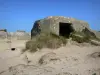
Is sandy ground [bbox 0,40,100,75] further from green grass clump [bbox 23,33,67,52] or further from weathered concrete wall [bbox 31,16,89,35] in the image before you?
weathered concrete wall [bbox 31,16,89,35]

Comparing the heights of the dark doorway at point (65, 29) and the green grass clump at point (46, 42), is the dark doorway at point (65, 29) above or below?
above

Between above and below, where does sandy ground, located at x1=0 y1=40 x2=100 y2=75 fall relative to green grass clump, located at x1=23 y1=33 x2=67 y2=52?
below

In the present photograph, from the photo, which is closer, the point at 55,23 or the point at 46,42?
the point at 46,42

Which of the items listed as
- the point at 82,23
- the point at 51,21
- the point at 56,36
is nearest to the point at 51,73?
the point at 56,36

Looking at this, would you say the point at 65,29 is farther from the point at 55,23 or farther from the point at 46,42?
the point at 46,42

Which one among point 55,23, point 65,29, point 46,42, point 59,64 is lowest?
point 59,64

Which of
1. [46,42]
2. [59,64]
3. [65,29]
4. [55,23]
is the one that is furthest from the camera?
[65,29]

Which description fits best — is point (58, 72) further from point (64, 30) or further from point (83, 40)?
point (64, 30)

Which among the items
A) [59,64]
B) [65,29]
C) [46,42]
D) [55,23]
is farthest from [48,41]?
[65,29]

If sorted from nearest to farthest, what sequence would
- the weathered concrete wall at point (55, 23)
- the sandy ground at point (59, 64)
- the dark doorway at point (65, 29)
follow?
the sandy ground at point (59, 64) → the weathered concrete wall at point (55, 23) → the dark doorway at point (65, 29)

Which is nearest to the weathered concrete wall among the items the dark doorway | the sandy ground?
the dark doorway

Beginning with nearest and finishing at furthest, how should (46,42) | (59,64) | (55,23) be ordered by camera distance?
(59,64) → (46,42) → (55,23)

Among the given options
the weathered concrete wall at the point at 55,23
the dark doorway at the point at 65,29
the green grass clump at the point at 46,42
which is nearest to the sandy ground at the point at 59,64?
the green grass clump at the point at 46,42

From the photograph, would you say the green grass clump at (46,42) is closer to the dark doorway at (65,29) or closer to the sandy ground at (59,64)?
the sandy ground at (59,64)
